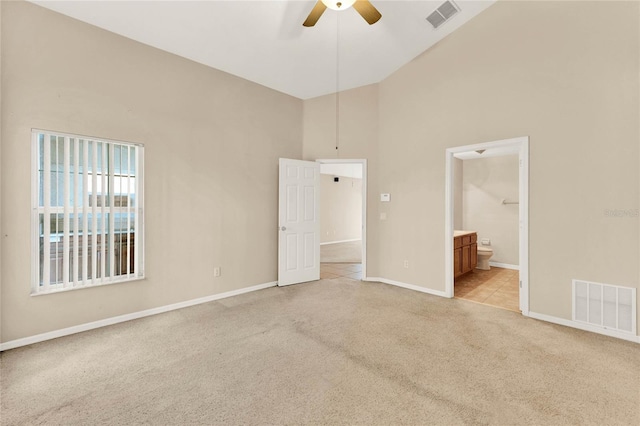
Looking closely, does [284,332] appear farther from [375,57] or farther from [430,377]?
[375,57]

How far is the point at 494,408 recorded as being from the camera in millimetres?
1843

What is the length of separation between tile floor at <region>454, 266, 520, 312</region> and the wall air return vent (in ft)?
2.10

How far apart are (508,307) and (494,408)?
2253mm

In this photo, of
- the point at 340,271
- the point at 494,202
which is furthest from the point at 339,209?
the point at 494,202

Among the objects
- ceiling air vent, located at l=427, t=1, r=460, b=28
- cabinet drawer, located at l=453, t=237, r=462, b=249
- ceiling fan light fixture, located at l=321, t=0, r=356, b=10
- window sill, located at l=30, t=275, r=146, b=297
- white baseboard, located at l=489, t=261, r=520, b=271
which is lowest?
white baseboard, located at l=489, t=261, r=520, b=271

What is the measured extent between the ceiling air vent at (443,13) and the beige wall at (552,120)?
0.47 meters

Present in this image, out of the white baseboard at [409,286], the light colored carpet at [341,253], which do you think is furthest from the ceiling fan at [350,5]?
the light colored carpet at [341,253]

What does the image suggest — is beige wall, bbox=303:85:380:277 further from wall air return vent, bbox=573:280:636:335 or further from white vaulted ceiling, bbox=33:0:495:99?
wall air return vent, bbox=573:280:636:335

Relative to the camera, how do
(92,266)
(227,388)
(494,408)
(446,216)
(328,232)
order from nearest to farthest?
(494,408) < (227,388) < (92,266) < (446,216) < (328,232)

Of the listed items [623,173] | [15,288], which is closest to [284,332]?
[15,288]

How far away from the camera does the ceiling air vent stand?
3.40 metres

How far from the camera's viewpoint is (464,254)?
5.11 m

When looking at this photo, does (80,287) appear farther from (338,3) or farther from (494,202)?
(494,202)

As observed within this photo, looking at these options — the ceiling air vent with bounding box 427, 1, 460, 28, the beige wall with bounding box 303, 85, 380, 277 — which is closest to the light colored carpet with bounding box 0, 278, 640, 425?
the beige wall with bounding box 303, 85, 380, 277
